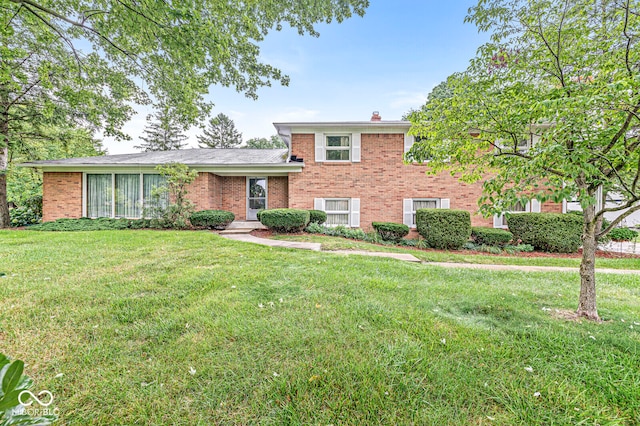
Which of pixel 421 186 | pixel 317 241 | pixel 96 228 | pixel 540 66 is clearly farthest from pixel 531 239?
pixel 96 228

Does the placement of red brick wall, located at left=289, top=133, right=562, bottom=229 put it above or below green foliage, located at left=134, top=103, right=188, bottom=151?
below

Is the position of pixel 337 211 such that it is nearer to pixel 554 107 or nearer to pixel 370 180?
pixel 370 180

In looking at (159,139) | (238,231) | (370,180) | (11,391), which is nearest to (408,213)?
(370,180)

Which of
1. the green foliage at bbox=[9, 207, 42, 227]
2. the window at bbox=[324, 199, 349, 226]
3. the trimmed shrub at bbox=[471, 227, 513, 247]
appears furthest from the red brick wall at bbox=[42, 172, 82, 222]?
the trimmed shrub at bbox=[471, 227, 513, 247]

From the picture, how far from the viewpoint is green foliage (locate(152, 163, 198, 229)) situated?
9.52 metres

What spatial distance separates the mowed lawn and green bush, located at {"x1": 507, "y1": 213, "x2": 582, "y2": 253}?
4.91 metres

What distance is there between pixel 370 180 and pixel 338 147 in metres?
1.92

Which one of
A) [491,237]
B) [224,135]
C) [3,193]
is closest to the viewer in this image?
[491,237]

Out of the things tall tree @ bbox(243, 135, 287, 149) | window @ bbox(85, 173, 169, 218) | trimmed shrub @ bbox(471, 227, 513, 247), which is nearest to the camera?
trimmed shrub @ bbox(471, 227, 513, 247)

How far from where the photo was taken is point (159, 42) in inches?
166

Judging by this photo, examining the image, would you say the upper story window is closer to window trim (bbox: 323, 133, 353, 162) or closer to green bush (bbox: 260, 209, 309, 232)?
window trim (bbox: 323, 133, 353, 162)

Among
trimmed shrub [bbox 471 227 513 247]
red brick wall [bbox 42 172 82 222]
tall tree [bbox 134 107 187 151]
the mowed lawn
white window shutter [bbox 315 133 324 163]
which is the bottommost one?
the mowed lawn

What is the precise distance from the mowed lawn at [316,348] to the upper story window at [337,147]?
714cm

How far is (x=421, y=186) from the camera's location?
1054 centimetres
